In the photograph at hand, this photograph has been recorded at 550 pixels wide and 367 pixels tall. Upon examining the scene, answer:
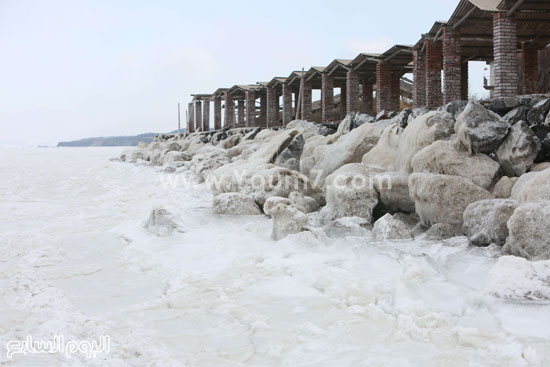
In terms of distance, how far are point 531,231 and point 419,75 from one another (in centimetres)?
1062

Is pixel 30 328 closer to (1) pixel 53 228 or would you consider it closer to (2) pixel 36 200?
(1) pixel 53 228

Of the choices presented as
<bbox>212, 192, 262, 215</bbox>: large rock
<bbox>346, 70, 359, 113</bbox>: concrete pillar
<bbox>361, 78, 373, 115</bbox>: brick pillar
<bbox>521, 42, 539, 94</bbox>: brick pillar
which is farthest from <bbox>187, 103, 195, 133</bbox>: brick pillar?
<bbox>212, 192, 262, 215</bbox>: large rock

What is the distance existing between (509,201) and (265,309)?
3231mm

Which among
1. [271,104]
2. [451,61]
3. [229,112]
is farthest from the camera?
[229,112]

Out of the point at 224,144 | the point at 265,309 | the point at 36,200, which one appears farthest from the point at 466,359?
the point at 224,144

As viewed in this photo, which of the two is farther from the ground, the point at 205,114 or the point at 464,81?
the point at 205,114

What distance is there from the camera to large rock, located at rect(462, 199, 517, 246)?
539cm

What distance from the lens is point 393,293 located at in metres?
4.16

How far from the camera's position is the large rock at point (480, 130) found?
22.7ft

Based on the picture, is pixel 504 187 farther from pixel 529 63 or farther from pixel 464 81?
pixel 464 81

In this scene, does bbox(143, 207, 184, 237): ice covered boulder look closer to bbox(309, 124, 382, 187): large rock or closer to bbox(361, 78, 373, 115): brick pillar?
bbox(309, 124, 382, 187): large rock

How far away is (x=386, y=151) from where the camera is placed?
29.4 ft

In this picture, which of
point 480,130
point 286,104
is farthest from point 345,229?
point 286,104

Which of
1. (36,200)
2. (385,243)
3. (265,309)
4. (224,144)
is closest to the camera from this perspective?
(265,309)
